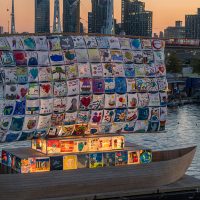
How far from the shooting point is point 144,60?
3219 cm

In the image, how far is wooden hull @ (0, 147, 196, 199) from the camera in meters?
27.6

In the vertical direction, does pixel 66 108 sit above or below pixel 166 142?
above

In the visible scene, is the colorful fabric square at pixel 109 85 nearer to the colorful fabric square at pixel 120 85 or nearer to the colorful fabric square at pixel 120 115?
Result: the colorful fabric square at pixel 120 85

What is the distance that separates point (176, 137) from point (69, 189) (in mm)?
28492

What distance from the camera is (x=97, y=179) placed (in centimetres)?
2922

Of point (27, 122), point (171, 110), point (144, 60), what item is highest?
point (144, 60)

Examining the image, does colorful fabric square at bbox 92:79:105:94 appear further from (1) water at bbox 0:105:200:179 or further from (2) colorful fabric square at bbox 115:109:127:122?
(1) water at bbox 0:105:200:179

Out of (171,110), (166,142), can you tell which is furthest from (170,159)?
(171,110)

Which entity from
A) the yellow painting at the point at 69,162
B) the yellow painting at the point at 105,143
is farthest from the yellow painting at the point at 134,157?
the yellow painting at the point at 69,162

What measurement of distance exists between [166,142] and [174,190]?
21730 mm

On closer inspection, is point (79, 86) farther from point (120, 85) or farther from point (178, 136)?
point (178, 136)

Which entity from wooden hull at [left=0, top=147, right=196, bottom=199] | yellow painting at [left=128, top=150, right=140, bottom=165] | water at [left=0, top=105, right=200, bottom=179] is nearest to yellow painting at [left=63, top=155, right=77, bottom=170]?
wooden hull at [left=0, top=147, right=196, bottom=199]

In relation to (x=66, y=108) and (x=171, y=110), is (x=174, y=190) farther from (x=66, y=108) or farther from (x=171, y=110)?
(x=171, y=110)

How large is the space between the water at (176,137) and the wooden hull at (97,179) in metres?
7.02
